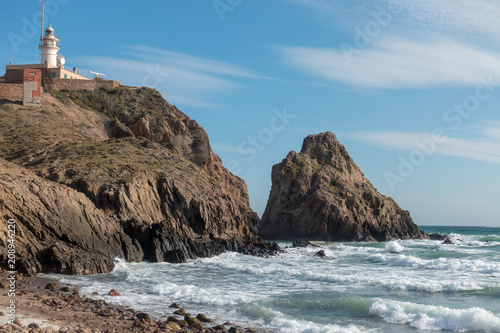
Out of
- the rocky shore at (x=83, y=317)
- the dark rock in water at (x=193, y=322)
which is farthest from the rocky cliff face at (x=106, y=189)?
the dark rock in water at (x=193, y=322)

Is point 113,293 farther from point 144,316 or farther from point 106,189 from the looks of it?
point 106,189

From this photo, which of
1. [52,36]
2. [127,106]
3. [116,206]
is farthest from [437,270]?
[52,36]

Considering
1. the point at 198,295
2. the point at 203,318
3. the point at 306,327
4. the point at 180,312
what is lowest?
the point at 306,327

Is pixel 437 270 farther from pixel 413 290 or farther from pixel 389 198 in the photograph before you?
pixel 389 198

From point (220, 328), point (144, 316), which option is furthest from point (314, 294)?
point (144, 316)

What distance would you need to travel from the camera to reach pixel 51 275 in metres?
22.0

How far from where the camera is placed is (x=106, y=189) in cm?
3253

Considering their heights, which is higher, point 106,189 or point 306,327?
point 106,189

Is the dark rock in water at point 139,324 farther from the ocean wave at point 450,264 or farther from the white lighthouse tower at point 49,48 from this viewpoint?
the white lighthouse tower at point 49,48

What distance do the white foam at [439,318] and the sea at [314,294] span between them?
0.03 meters

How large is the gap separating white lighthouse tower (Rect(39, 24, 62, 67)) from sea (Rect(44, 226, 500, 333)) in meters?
41.8

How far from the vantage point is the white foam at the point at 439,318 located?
1625 centimetres

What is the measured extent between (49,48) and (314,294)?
2107 inches

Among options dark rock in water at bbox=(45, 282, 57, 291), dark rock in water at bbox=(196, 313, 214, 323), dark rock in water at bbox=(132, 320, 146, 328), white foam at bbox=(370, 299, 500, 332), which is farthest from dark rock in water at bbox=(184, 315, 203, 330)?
white foam at bbox=(370, 299, 500, 332)
